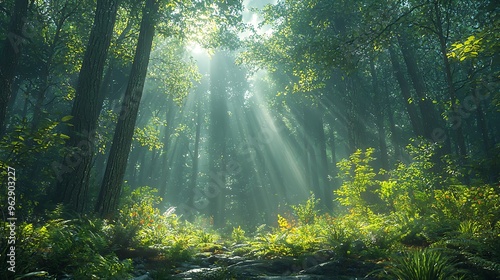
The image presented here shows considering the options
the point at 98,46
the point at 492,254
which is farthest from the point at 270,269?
the point at 98,46

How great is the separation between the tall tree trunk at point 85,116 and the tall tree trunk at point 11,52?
159 centimetres

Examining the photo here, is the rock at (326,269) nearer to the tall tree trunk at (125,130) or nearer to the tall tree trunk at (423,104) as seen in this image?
the tall tree trunk at (125,130)

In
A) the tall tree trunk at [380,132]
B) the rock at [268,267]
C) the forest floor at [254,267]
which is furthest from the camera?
the tall tree trunk at [380,132]

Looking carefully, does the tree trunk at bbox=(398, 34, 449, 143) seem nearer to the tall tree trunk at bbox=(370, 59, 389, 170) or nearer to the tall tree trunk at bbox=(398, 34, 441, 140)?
the tall tree trunk at bbox=(398, 34, 441, 140)

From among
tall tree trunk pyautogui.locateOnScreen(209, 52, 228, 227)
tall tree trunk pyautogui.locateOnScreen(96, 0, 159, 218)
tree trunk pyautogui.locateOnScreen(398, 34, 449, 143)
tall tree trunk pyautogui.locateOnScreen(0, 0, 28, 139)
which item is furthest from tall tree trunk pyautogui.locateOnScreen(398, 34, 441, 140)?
tall tree trunk pyautogui.locateOnScreen(209, 52, 228, 227)

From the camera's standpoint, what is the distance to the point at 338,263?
5688 millimetres

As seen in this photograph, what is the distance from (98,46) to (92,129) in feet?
7.83

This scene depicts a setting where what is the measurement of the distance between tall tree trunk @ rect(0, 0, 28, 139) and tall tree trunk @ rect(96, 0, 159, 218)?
2.85 m

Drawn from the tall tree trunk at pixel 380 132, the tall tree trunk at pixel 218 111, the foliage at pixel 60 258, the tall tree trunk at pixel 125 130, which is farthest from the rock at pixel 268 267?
the tall tree trunk at pixel 218 111

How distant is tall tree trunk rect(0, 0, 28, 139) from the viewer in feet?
28.7

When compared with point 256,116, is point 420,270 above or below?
below

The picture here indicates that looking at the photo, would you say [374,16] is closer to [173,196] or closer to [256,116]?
[256,116]

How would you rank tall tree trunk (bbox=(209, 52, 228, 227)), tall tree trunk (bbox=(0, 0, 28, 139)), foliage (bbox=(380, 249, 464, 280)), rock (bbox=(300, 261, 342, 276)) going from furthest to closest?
tall tree trunk (bbox=(209, 52, 228, 227)) < tall tree trunk (bbox=(0, 0, 28, 139)) < rock (bbox=(300, 261, 342, 276)) < foliage (bbox=(380, 249, 464, 280))

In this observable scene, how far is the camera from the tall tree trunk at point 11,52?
8758mm
